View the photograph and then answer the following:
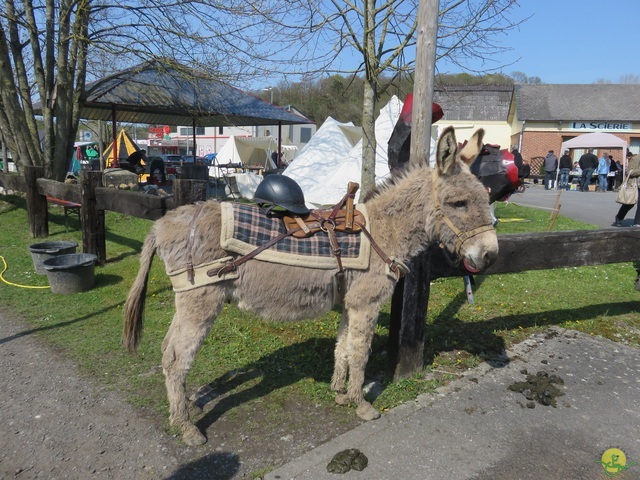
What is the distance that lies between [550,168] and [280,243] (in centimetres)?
2690

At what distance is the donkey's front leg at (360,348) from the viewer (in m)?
3.25

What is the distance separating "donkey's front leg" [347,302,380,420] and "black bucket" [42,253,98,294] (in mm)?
4124

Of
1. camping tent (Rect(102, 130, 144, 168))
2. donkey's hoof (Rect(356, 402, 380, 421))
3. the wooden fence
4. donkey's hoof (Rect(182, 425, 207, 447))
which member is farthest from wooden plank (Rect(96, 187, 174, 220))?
camping tent (Rect(102, 130, 144, 168))

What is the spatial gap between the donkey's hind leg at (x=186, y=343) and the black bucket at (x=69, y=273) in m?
3.41

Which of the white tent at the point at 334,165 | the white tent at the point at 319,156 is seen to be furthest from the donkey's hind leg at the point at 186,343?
the white tent at the point at 319,156

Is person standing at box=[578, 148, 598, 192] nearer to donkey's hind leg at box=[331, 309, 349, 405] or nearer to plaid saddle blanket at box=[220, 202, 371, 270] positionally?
donkey's hind leg at box=[331, 309, 349, 405]

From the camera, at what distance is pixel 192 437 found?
3004 mm

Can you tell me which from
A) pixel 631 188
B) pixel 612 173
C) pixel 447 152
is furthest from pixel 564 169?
pixel 447 152

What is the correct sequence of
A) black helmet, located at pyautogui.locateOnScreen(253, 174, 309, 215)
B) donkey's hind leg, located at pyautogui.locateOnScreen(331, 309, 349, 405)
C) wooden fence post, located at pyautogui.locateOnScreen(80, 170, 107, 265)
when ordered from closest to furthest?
black helmet, located at pyautogui.locateOnScreen(253, 174, 309, 215)
donkey's hind leg, located at pyautogui.locateOnScreen(331, 309, 349, 405)
wooden fence post, located at pyautogui.locateOnScreen(80, 170, 107, 265)

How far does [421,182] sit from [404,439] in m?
1.77

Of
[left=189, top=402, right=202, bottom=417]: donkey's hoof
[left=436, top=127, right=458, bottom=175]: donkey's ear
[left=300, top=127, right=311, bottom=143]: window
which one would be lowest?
[left=189, top=402, right=202, bottom=417]: donkey's hoof

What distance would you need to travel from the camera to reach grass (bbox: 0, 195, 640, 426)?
12.4 feet

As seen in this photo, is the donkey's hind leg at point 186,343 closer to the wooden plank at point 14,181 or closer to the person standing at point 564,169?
the wooden plank at point 14,181

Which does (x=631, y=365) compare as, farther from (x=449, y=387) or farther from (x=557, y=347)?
(x=449, y=387)
